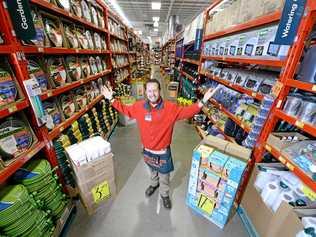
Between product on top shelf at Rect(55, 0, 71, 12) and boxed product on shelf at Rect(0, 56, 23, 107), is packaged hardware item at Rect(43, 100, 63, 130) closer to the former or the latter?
boxed product on shelf at Rect(0, 56, 23, 107)

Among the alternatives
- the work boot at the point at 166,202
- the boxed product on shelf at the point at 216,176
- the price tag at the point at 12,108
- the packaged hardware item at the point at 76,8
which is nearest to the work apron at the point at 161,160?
the boxed product on shelf at the point at 216,176

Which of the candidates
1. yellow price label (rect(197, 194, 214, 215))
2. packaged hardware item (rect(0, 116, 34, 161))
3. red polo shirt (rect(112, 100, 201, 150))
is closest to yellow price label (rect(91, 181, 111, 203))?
red polo shirt (rect(112, 100, 201, 150))

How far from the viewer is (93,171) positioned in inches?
70.1

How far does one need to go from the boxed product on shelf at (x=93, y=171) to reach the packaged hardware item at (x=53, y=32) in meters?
1.12

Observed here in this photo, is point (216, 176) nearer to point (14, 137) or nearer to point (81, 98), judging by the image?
point (14, 137)

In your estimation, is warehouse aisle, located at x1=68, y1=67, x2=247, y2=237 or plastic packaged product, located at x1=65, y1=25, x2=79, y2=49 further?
plastic packaged product, located at x1=65, y1=25, x2=79, y2=49

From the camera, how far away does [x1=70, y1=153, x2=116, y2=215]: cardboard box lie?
1.73 m

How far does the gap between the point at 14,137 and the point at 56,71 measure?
2.94ft

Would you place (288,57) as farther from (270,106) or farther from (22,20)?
(22,20)

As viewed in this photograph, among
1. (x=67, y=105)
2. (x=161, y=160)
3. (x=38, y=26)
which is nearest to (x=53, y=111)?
(x=67, y=105)

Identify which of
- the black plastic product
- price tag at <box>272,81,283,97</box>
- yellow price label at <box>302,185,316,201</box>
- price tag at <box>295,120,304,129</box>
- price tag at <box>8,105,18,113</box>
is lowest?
yellow price label at <box>302,185,316,201</box>

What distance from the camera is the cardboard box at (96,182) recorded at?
5.66ft

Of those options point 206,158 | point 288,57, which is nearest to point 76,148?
point 206,158

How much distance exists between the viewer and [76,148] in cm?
174
